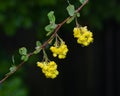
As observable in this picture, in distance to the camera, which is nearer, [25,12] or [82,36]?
[82,36]

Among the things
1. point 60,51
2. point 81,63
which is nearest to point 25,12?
point 60,51

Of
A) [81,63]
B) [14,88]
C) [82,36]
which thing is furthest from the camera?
[81,63]

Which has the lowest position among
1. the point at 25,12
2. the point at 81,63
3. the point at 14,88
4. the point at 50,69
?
the point at 50,69

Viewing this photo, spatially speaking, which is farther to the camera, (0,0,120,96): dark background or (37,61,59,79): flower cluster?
(0,0,120,96): dark background

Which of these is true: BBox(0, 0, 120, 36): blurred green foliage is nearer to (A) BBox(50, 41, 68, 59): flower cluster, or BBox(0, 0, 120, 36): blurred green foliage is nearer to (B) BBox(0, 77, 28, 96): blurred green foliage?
(B) BBox(0, 77, 28, 96): blurred green foliage

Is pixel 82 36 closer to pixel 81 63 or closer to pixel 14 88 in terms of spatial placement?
pixel 14 88

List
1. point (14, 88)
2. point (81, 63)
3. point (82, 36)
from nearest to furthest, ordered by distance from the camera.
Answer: point (82, 36) → point (14, 88) → point (81, 63)

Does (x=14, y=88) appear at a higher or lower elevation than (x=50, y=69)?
higher

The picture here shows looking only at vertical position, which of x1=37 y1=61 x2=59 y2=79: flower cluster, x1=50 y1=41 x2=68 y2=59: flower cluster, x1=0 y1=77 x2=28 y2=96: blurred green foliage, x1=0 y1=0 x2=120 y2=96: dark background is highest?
x1=0 y1=0 x2=120 y2=96: dark background

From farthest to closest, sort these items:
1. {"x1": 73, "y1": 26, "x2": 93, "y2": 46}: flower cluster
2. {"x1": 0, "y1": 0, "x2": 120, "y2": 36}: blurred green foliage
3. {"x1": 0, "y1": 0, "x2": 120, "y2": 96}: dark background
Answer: {"x1": 0, "y1": 0, "x2": 120, "y2": 96}: dark background → {"x1": 0, "y1": 0, "x2": 120, "y2": 36}: blurred green foliage → {"x1": 73, "y1": 26, "x2": 93, "y2": 46}: flower cluster

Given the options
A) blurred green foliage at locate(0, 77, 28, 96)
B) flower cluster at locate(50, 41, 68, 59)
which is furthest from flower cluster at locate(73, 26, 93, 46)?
blurred green foliage at locate(0, 77, 28, 96)

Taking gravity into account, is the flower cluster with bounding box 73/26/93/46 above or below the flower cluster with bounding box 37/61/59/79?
above

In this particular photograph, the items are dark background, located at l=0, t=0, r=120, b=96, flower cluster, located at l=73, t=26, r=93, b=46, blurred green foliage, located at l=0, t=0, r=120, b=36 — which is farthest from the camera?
dark background, located at l=0, t=0, r=120, b=96
